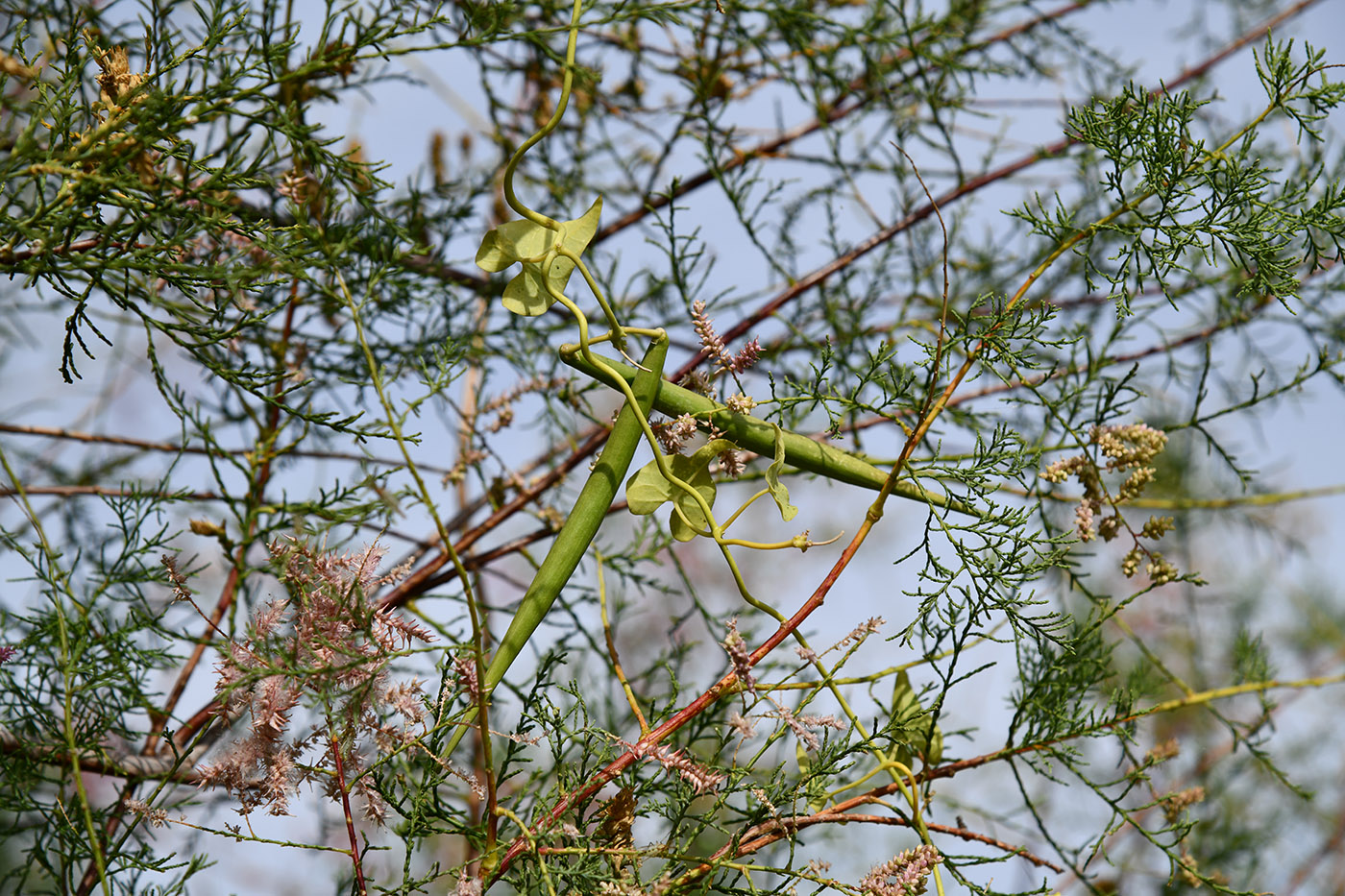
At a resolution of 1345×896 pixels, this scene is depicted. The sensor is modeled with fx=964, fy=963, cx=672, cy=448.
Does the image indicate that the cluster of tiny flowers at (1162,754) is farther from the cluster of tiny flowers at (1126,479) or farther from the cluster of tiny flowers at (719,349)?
the cluster of tiny flowers at (719,349)

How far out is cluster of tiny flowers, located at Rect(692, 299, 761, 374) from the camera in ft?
1.68

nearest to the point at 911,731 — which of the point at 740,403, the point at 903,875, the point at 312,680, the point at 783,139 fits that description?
the point at 903,875

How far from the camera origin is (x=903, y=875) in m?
0.48

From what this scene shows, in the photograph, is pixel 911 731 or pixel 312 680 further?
pixel 911 731

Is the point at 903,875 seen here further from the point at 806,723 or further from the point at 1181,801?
the point at 1181,801

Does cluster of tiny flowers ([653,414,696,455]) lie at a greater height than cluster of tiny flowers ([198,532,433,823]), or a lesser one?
greater

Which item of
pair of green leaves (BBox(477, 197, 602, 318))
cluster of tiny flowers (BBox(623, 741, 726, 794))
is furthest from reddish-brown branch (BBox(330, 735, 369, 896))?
pair of green leaves (BBox(477, 197, 602, 318))

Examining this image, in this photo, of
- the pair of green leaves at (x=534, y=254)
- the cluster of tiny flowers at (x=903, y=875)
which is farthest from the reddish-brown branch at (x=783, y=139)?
the cluster of tiny flowers at (x=903, y=875)

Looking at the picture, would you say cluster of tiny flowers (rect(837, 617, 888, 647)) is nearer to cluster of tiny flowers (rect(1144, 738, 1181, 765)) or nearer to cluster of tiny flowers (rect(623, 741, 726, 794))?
cluster of tiny flowers (rect(623, 741, 726, 794))

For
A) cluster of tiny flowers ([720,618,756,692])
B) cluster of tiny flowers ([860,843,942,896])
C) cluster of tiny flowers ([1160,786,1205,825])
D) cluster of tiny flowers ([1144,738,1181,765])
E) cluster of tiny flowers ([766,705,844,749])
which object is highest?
cluster of tiny flowers ([1144,738,1181,765])

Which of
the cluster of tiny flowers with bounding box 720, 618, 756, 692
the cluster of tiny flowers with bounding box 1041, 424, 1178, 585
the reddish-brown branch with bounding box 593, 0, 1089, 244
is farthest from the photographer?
the reddish-brown branch with bounding box 593, 0, 1089, 244

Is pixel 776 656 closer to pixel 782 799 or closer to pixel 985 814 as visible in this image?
pixel 985 814

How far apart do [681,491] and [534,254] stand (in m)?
0.15

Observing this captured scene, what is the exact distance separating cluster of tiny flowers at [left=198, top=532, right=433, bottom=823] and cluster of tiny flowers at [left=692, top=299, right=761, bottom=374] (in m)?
0.20
